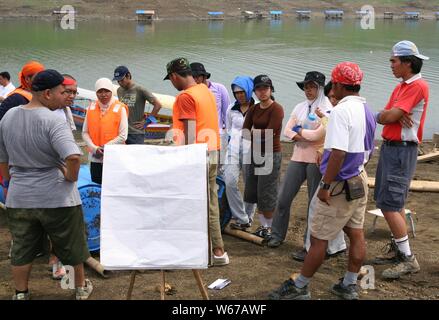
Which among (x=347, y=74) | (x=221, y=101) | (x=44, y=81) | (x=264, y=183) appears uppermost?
(x=347, y=74)

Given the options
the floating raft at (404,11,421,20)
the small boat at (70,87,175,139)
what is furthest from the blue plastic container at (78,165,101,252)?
the floating raft at (404,11,421,20)

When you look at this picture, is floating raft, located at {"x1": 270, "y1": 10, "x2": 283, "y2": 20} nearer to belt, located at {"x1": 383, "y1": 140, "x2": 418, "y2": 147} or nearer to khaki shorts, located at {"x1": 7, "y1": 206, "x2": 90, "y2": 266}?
belt, located at {"x1": 383, "y1": 140, "x2": 418, "y2": 147}

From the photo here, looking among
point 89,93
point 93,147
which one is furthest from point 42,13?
point 93,147

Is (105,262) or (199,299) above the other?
(105,262)

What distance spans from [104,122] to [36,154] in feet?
6.35

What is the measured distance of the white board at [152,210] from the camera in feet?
14.8

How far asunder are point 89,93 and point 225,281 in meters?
12.7

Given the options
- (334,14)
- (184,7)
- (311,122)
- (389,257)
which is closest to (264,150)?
(311,122)

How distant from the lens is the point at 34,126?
458cm

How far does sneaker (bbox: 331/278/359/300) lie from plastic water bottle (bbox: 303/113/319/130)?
5.39 feet

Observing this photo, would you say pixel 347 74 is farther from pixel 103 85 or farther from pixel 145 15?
pixel 145 15

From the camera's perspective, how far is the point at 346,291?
17.2ft

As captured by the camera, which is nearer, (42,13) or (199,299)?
(199,299)

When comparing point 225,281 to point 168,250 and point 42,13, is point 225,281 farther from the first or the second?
point 42,13
